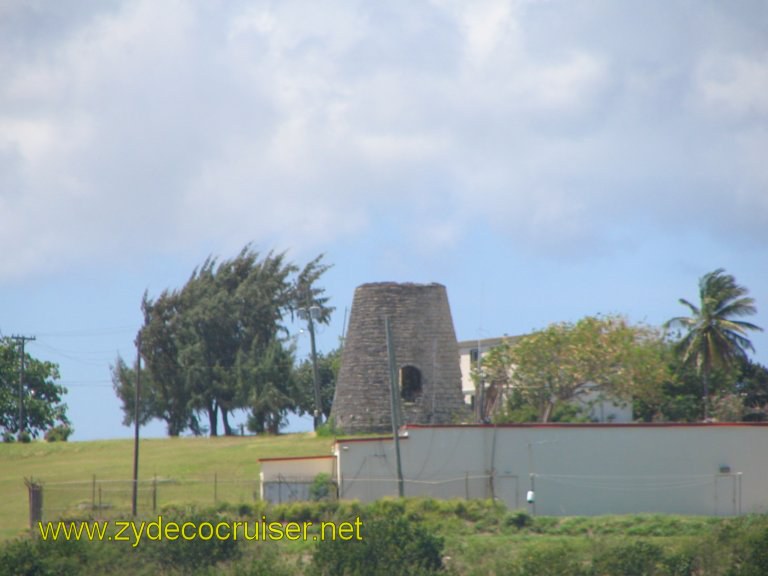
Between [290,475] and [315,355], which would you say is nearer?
[290,475]

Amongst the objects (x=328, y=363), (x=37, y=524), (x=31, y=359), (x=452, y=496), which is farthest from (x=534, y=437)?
(x=31, y=359)

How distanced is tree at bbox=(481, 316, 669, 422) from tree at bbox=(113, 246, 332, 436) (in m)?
19.5

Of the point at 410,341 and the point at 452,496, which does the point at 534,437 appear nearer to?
the point at 452,496

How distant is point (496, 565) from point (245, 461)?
2394cm

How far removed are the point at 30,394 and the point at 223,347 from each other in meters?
21.5

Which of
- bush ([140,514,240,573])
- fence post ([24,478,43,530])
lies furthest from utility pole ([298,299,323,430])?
bush ([140,514,240,573])

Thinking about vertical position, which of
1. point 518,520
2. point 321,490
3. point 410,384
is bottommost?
point 518,520

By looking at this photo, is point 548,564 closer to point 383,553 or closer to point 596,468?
point 383,553

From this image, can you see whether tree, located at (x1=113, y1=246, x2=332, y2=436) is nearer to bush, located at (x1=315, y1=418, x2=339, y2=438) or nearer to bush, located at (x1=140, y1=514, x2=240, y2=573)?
bush, located at (x1=315, y1=418, x2=339, y2=438)

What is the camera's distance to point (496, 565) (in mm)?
29094

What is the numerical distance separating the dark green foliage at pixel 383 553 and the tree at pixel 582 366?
2335cm

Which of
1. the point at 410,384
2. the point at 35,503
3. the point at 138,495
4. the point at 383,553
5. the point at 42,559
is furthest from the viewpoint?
the point at 410,384

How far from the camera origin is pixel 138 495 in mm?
43062

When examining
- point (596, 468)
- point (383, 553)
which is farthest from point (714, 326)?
point (383, 553)
